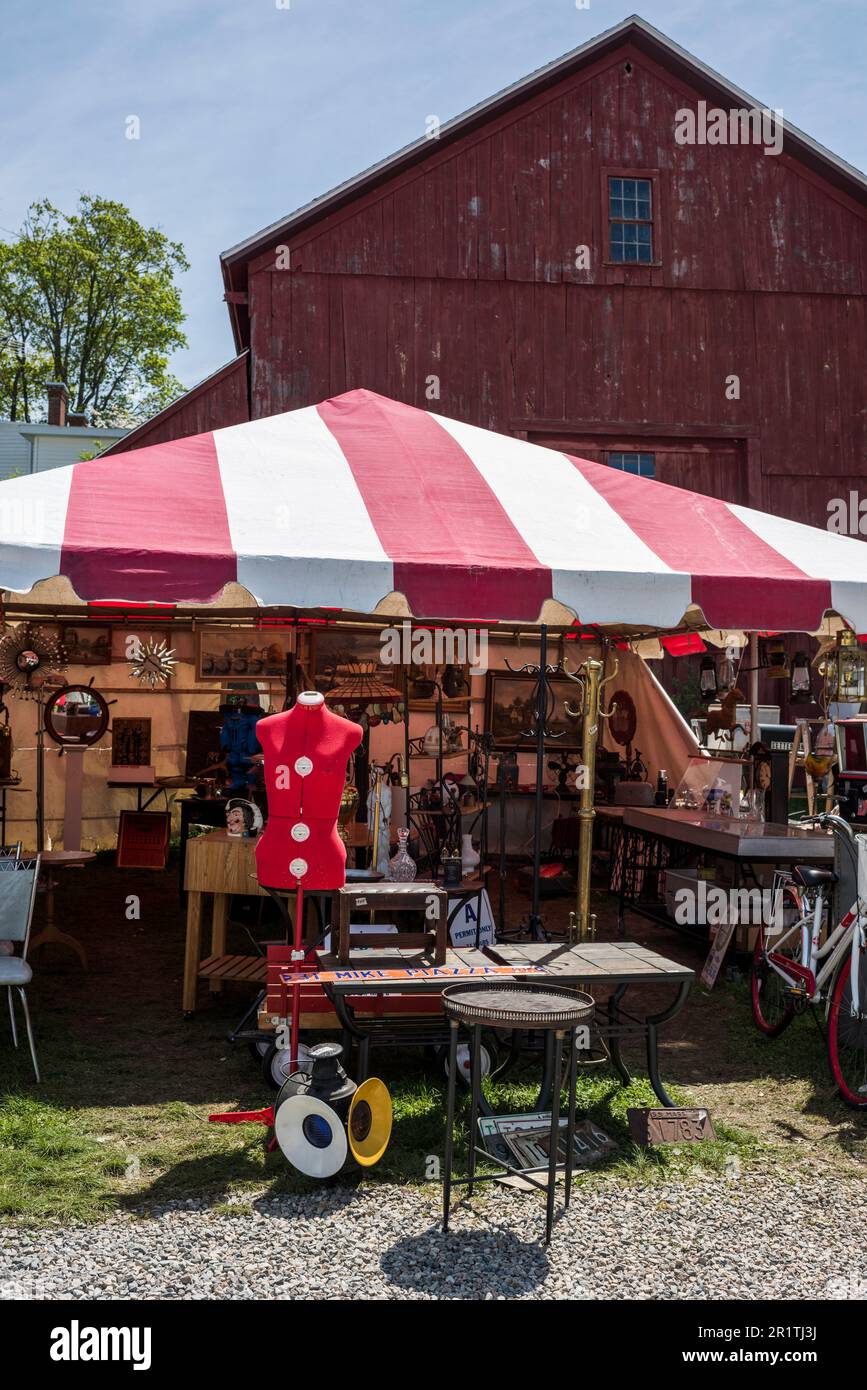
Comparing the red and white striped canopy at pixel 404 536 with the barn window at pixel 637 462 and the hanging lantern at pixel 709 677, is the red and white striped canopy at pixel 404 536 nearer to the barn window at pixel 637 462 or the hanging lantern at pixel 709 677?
the hanging lantern at pixel 709 677

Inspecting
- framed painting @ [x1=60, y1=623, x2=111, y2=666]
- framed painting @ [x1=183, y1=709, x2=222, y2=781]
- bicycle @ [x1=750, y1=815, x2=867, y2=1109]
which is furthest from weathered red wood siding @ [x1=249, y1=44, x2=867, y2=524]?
bicycle @ [x1=750, y1=815, x2=867, y2=1109]

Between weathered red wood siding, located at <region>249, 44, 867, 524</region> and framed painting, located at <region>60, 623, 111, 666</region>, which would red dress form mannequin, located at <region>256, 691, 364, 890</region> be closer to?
framed painting, located at <region>60, 623, 111, 666</region>

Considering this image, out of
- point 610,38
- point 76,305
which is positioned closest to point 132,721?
point 610,38

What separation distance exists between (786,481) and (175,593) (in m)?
11.0

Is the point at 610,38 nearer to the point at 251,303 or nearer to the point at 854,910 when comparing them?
the point at 251,303

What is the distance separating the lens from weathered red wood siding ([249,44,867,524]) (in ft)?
44.8

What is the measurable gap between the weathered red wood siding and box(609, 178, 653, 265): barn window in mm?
155

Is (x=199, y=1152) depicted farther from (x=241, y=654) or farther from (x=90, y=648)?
(x=90, y=648)

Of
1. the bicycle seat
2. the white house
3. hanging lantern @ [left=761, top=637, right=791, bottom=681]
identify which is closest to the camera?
the bicycle seat

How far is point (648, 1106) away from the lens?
4824 millimetres

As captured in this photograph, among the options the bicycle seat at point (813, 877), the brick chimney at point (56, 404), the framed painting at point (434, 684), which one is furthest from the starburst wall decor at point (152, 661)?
the brick chimney at point (56, 404)

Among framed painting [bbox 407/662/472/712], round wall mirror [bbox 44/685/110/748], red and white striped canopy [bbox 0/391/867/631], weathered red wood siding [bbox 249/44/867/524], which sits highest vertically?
weathered red wood siding [bbox 249/44/867/524]

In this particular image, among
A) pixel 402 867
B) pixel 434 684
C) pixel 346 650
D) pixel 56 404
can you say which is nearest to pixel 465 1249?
pixel 402 867

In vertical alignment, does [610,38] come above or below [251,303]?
above
